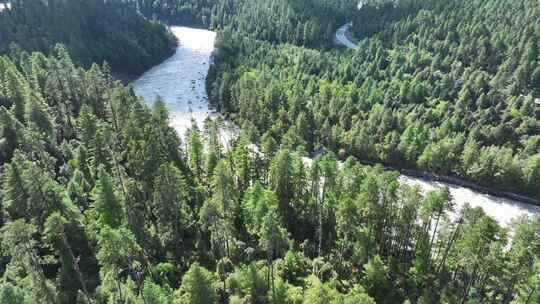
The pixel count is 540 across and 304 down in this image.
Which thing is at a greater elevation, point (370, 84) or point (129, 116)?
point (370, 84)

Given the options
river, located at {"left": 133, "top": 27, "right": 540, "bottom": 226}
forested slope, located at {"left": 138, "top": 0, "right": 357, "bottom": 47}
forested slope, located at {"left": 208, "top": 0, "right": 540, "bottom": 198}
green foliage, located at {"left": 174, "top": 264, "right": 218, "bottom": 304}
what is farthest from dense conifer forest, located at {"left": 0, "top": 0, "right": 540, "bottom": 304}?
forested slope, located at {"left": 138, "top": 0, "right": 357, "bottom": 47}

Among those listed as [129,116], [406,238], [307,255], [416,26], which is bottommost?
[307,255]

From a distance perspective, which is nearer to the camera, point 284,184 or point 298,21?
point 284,184

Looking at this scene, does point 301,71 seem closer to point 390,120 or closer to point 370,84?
point 370,84

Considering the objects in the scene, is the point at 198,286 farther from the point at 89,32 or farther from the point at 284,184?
the point at 89,32

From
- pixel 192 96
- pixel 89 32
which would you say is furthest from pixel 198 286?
pixel 89 32

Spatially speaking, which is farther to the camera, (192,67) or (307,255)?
(192,67)

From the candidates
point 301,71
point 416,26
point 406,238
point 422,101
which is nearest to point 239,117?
point 301,71
